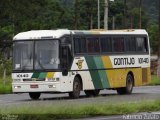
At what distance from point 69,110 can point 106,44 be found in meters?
14.7

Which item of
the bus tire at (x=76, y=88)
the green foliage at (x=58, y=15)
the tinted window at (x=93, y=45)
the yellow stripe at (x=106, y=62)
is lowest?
the bus tire at (x=76, y=88)

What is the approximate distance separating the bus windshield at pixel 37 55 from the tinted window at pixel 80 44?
5.01ft

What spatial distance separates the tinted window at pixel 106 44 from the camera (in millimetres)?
33750

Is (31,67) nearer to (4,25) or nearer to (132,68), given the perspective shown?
(132,68)

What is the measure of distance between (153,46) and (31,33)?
82.8m

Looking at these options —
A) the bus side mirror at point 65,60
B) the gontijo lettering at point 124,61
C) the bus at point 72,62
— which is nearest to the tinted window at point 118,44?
the bus at point 72,62

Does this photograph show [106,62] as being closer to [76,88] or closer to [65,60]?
[76,88]

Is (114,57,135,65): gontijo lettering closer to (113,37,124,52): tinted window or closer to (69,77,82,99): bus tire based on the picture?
(113,37,124,52): tinted window

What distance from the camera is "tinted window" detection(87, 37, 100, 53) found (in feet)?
107

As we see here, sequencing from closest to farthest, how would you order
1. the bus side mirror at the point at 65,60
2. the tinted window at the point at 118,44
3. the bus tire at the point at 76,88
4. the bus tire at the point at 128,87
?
the bus side mirror at the point at 65,60
the bus tire at the point at 76,88
the tinted window at the point at 118,44
the bus tire at the point at 128,87

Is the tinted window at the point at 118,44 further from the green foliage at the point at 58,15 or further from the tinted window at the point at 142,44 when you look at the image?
the green foliage at the point at 58,15

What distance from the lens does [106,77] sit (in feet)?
110

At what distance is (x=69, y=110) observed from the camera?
1966cm

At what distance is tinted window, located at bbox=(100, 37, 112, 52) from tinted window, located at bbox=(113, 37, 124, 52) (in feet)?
1.23
